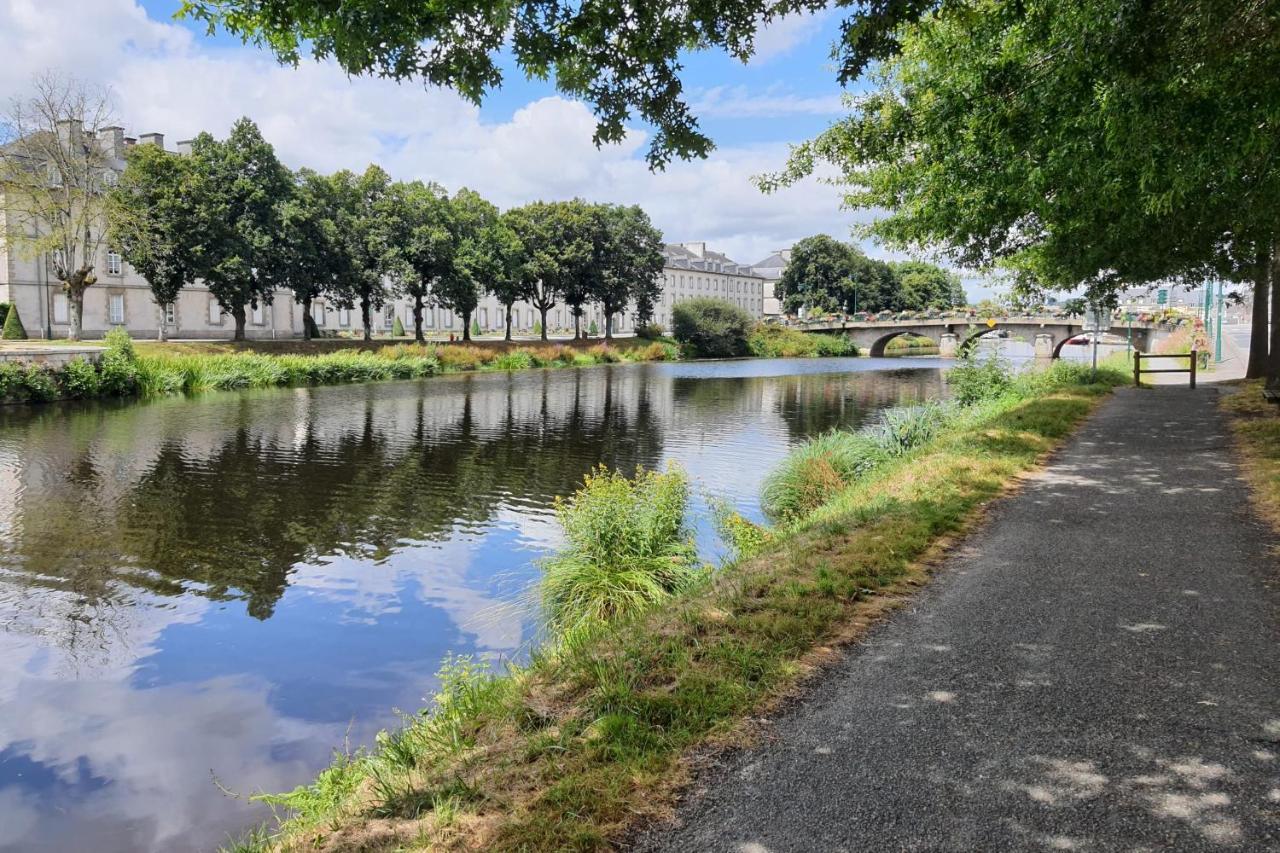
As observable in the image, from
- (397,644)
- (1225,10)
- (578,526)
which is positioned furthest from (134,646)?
(1225,10)

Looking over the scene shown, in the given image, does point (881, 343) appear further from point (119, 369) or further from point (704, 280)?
point (119, 369)

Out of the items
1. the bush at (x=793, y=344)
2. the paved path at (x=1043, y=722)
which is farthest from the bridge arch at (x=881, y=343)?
the paved path at (x=1043, y=722)

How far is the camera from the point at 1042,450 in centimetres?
1245

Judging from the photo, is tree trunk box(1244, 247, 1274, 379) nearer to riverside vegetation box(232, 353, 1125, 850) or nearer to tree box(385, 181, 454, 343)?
riverside vegetation box(232, 353, 1125, 850)

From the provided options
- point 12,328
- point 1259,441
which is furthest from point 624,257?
point 1259,441

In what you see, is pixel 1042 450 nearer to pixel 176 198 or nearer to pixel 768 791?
pixel 768 791

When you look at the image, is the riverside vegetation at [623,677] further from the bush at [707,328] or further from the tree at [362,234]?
the bush at [707,328]

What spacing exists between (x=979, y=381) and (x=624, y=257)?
4606 centimetres

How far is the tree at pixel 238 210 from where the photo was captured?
A: 41.8 m

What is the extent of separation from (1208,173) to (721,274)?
395ft

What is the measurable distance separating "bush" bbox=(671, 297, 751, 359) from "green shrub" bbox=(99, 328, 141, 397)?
142 feet

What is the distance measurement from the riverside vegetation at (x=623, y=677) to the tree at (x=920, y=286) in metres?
111

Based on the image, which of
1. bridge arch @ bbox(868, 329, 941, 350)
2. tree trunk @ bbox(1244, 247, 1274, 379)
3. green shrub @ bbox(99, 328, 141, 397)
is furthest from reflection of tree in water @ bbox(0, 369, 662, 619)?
bridge arch @ bbox(868, 329, 941, 350)

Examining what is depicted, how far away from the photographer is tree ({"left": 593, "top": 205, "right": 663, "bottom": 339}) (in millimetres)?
66250
